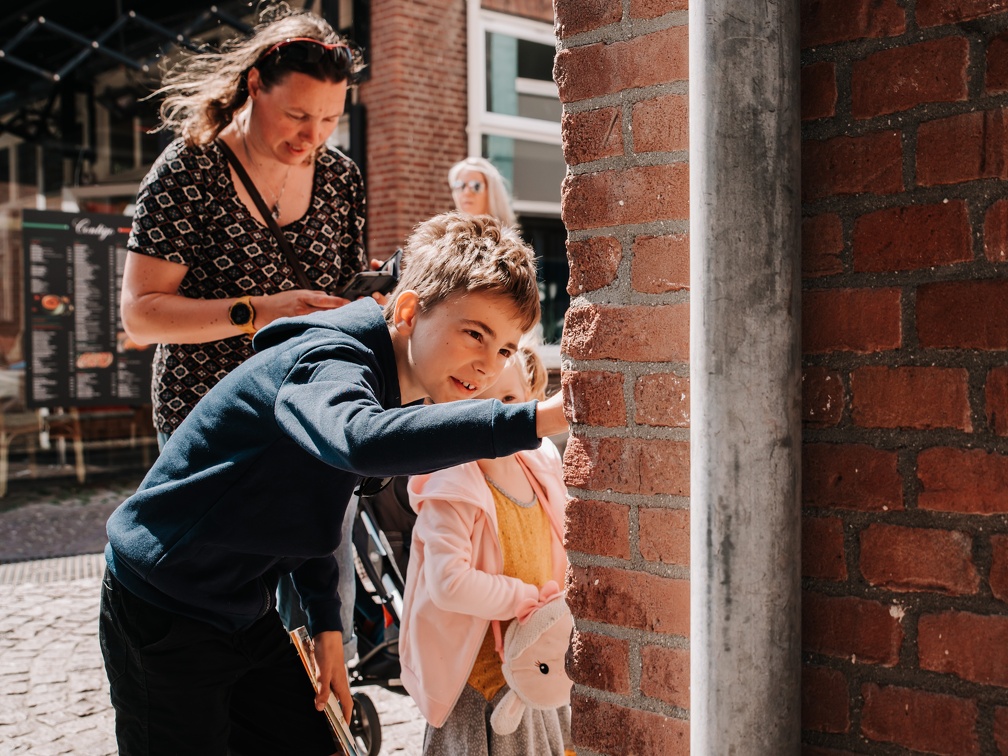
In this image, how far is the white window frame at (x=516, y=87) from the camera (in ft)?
31.4

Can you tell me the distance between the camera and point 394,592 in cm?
315

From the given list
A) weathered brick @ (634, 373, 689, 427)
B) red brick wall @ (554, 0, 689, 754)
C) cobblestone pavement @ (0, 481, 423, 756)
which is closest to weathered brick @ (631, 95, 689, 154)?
red brick wall @ (554, 0, 689, 754)

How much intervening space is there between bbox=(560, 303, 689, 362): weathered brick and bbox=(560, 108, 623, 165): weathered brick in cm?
24

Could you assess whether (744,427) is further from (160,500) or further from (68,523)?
(68,523)

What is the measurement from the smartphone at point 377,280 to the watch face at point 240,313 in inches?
10.0

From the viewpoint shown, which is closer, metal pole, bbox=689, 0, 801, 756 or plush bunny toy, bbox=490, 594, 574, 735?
metal pole, bbox=689, 0, 801, 756

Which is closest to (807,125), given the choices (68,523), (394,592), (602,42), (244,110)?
(602,42)

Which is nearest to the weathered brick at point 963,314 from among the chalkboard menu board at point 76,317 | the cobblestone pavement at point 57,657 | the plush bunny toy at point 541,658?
the plush bunny toy at point 541,658

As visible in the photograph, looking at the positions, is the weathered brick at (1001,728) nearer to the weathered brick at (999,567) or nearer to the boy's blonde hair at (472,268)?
the weathered brick at (999,567)

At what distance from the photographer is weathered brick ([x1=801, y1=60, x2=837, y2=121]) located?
140cm

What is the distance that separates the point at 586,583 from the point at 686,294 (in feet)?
1.65

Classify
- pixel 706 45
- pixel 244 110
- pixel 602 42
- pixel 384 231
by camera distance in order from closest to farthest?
1. pixel 706 45
2. pixel 602 42
3. pixel 244 110
4. pixel 384 231

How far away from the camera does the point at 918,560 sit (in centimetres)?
136

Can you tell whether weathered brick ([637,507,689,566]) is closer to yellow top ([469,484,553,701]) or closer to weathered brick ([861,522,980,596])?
weathered brick ([861,522,980,596])
